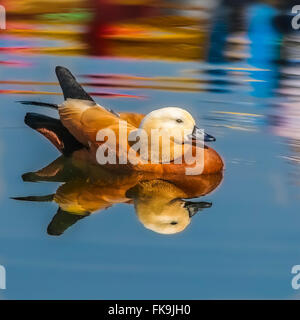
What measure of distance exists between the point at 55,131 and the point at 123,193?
2.06 ft

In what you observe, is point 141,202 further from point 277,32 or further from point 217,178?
point 277,32

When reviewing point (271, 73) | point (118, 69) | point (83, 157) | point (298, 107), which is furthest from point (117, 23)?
point (83, 157)

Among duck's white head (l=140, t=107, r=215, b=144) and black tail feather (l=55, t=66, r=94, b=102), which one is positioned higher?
black tail feather (l=55, t=66, r=94, b=102)

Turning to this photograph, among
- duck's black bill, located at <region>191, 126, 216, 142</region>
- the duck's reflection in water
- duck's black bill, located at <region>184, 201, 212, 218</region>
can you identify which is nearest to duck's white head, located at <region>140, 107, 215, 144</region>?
duck's black bill, located at <region>191, 126, 216, 142</region>

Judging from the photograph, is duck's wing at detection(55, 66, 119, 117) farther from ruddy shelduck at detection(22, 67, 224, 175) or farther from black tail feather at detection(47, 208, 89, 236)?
black tail feather at detection(47, 208, 89, 236)

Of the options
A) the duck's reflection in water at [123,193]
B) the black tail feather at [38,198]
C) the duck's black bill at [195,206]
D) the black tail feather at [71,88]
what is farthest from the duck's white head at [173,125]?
the black tail feather at [38,198]

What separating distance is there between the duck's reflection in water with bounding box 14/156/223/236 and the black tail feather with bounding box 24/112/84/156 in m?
0.05

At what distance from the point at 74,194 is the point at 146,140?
18.3 inches

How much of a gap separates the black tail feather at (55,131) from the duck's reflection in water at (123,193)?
54 millimetres

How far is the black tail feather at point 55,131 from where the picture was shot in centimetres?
442

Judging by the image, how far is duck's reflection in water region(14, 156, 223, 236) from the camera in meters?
3.75

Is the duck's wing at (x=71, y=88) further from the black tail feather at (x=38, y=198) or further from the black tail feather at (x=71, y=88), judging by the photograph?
the black tail feather at (x=38, y=198)

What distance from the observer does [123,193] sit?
4.02 metres

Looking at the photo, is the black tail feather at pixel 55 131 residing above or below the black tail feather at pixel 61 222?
above
